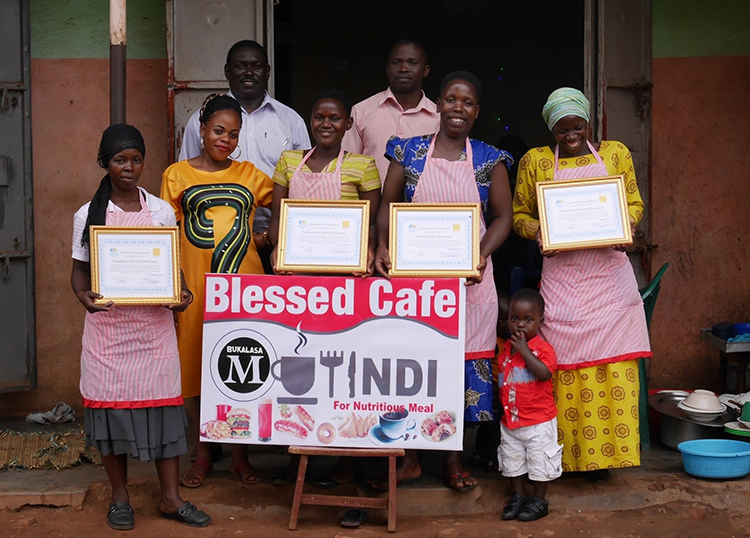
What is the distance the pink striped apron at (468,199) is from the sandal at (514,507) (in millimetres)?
692

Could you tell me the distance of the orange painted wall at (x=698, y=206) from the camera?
19.1ft

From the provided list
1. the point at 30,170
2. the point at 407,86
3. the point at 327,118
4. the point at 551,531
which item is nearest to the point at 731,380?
the point at 551,531

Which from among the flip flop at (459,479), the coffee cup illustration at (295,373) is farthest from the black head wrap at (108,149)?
the flip flop at (459,479)

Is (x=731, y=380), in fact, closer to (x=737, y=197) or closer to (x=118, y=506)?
(x=737, y=197)

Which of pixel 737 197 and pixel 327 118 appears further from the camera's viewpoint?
pixel 737 197

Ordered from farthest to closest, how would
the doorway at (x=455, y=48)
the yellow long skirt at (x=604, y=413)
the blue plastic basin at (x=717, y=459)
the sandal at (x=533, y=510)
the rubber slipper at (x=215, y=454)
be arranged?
the doorway at (x=455, y=48) → the rubber slipper at (x=215, y=454) → the blue plastic basin at (x=717, y=459) → the yellow long skirt at (x=604, y=413) → the sandal at (x=533, y=510)

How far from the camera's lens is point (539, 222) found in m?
4.29

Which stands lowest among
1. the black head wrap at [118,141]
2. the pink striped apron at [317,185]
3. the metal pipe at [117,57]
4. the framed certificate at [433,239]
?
the framed certificate at [433,239]

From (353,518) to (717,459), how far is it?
1.85m

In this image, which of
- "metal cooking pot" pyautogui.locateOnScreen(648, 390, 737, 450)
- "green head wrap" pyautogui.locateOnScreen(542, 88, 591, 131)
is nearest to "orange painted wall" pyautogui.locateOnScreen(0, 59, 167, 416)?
"green head wrap" pyautogui.locateOnScreen(542, 88, 591, 131)

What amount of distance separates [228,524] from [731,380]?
3264 millimetres

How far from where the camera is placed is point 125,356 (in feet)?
13.5

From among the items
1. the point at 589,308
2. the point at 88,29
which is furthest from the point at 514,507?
the point at 88,29

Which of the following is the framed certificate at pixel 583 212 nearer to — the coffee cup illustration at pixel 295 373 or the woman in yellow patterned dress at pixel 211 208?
the coffee cup illustration at pixel 295 373
